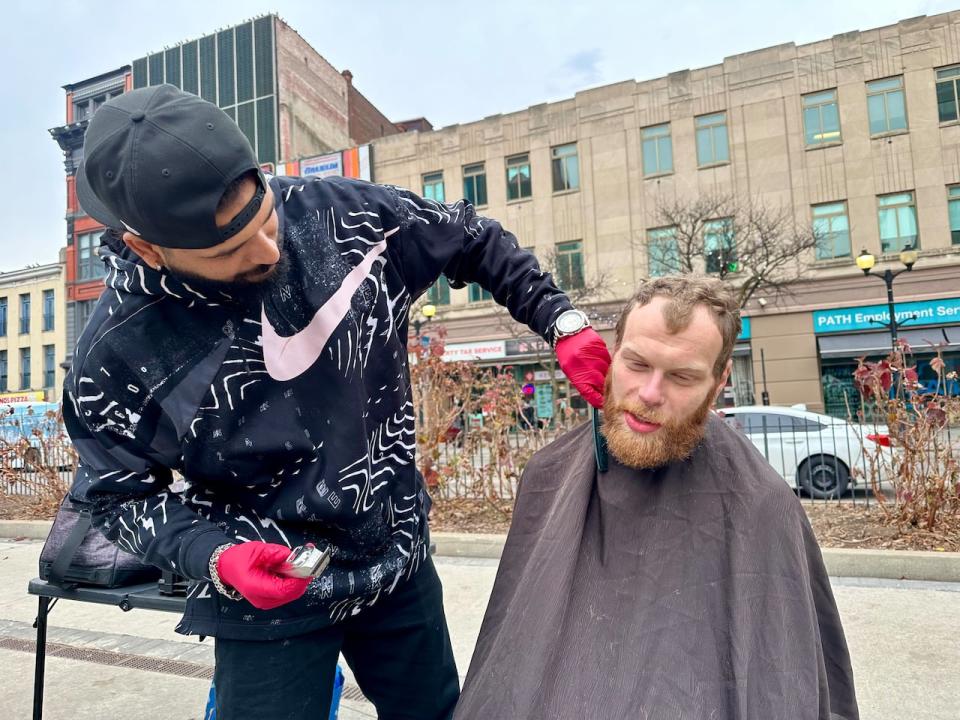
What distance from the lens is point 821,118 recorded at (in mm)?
20203

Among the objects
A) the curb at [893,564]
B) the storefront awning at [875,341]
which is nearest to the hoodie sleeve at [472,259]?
the curb at [893,564]

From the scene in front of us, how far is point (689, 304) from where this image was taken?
1914 millimetres

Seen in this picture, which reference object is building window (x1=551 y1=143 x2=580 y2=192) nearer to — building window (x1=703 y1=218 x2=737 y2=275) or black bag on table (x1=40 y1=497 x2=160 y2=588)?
building window (x1=703 y1=218 x2=737 y2=275)

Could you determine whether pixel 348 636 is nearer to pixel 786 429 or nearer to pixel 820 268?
pixel 786 429

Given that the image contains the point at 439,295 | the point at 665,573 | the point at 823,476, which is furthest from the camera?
the point at 439,295

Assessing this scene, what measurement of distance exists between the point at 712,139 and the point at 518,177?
6.88 m

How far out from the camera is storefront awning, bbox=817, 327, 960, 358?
1881cm

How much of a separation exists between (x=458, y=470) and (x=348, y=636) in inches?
196

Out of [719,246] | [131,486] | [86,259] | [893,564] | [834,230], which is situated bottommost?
[893,564]

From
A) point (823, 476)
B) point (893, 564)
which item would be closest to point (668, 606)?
point (893, 564)

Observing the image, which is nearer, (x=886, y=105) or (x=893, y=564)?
(x=893, y=564)

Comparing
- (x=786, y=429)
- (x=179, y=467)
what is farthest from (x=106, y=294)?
(x=786, y=429)

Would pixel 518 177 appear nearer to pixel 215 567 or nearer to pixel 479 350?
pixel 479 350

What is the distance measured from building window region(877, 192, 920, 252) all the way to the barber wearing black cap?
22045 millimetres
